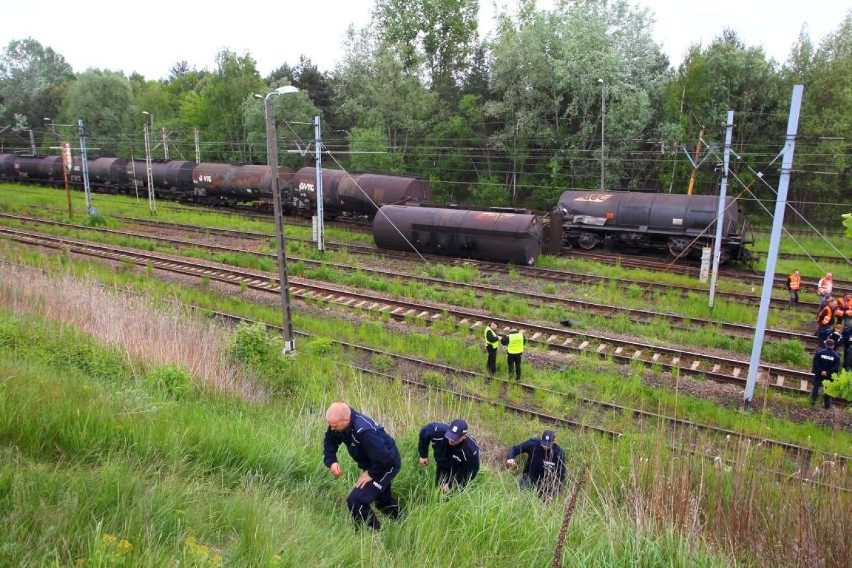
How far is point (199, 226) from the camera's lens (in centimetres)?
2842

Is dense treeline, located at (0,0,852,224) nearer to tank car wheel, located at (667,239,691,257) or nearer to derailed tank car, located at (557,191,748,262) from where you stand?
derailed tank car, located at (557,191,748,262)

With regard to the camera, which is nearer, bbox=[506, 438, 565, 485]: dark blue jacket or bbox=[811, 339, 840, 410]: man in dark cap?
bbox=[506, 438, 565, 485]: dark blue jacket

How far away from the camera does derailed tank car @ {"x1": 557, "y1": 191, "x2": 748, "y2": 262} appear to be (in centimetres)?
2172

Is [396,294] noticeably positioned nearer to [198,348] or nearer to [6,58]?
[198,348]

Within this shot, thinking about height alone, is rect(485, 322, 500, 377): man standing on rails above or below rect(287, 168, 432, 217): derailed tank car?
below

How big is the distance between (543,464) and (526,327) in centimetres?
829

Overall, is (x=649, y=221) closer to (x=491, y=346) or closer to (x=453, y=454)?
(x=491, y=346)

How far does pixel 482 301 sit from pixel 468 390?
19.7 feet

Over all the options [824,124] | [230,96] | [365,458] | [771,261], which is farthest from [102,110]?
[365,458]

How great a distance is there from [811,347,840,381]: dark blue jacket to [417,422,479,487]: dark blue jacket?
804 cm

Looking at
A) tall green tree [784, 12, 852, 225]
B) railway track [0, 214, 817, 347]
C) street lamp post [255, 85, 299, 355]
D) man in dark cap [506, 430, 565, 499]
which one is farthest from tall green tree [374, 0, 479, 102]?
man in dark cap [506, 430, 565, 499]

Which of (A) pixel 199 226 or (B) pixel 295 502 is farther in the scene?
(A) pixel 199 226

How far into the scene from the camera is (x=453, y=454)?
6285 mm

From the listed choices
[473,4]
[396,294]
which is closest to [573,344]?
[396,294]
